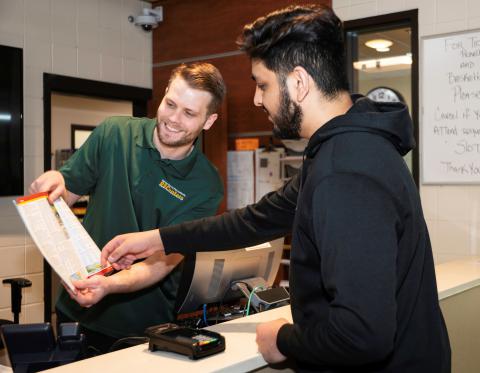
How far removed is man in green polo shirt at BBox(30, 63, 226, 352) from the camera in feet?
6.50

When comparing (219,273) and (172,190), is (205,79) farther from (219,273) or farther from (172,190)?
(219,273)

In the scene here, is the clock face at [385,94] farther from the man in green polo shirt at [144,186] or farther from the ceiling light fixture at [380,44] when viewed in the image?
the man in green polo shirt at [144,186]

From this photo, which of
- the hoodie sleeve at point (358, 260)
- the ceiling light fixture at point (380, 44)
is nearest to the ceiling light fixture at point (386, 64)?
the ceiling light fixture at point (380, 44)

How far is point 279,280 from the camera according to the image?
3.68m

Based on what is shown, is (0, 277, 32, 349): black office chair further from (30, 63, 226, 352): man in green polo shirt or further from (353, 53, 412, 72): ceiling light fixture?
(353, 53, 412, 72): ceiling light fixture

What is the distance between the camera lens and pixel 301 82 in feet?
3.69

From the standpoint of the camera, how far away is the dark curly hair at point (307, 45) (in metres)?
1.12

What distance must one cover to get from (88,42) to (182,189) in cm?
237

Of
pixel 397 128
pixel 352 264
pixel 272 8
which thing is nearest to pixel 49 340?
pixel 352 264

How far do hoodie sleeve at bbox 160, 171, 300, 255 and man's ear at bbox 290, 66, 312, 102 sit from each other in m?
0.40

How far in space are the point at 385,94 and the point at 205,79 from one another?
1.73 m

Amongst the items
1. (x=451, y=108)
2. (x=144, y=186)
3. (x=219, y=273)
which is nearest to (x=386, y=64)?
(x=451, y=108)

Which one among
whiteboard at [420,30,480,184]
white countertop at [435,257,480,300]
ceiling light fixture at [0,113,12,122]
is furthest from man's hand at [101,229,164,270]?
ceiling light fixture at [0,113,12,122]

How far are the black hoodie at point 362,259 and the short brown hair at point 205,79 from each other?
1.02 meters
